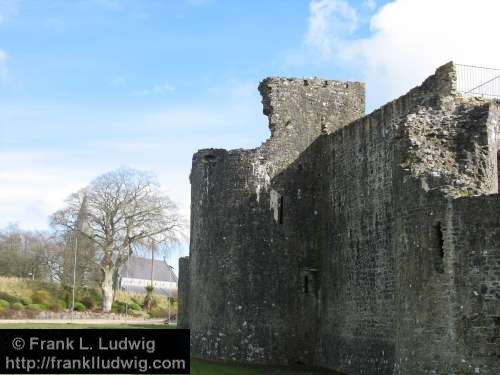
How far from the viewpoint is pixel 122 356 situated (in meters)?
12.4

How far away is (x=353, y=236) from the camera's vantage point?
62.0 ft

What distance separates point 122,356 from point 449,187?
245 inches

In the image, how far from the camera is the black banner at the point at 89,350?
1241cm

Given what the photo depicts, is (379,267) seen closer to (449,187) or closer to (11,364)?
(449,187)

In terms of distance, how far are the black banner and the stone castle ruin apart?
14.5ft

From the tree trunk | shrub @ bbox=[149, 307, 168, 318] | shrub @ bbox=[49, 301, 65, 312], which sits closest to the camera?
shrub @ bbox=[49, 301, 65, 312]

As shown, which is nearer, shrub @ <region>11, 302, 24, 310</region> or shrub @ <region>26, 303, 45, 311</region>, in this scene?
shrub @ <region>11, 302, 24, 310</region>

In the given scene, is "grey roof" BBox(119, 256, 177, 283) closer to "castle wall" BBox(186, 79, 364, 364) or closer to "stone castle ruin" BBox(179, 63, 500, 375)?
"castle wall" BBox(186, 79, 364, 364)

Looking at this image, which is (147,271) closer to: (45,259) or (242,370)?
(45,259)

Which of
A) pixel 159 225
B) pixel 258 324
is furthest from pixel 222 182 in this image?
pixel 159 225

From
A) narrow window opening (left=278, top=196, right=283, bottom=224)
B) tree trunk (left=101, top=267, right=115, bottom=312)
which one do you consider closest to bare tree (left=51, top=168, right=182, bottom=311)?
tree trunk (left=101, top=267, right=115, bottom=312)

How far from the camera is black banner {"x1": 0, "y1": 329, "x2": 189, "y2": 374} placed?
1241 centimetres

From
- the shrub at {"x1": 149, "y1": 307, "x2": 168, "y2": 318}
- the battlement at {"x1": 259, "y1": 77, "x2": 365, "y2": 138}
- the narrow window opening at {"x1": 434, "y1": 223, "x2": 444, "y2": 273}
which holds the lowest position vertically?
the shrub at {"x1": 149, "y1": 307, "x2": 168, "y2": 318}

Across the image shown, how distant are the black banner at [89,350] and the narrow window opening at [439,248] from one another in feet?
15.1
